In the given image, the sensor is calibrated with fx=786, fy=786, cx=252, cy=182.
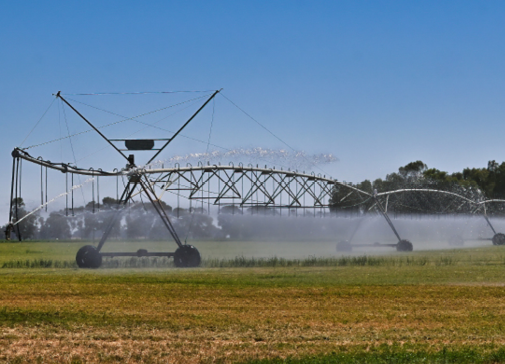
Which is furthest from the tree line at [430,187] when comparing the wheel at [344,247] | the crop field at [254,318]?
the crop field at [254,318]

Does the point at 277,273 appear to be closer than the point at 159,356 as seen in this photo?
No

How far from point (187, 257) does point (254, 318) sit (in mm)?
26482

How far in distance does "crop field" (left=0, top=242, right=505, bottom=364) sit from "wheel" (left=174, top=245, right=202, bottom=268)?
30.8 feet

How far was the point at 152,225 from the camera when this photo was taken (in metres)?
102

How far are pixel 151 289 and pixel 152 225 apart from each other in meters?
71.2

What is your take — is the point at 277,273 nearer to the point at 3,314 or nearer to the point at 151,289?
the point at 151,289

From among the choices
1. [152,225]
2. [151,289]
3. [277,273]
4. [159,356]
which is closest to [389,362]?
[159,356]

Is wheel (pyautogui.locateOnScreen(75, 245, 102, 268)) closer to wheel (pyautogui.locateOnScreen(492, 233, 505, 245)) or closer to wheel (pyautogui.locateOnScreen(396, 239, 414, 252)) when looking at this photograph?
wheel (pyautogui.locateOnScreen(396, 239, 414, 252))

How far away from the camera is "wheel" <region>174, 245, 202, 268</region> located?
48.3 metres

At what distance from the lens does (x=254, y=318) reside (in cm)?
2228

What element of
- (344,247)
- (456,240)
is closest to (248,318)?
(344,247)

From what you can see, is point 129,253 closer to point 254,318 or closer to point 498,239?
point 254,318

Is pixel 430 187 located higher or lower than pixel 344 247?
higher

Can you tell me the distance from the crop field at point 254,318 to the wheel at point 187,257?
9.39 meters
